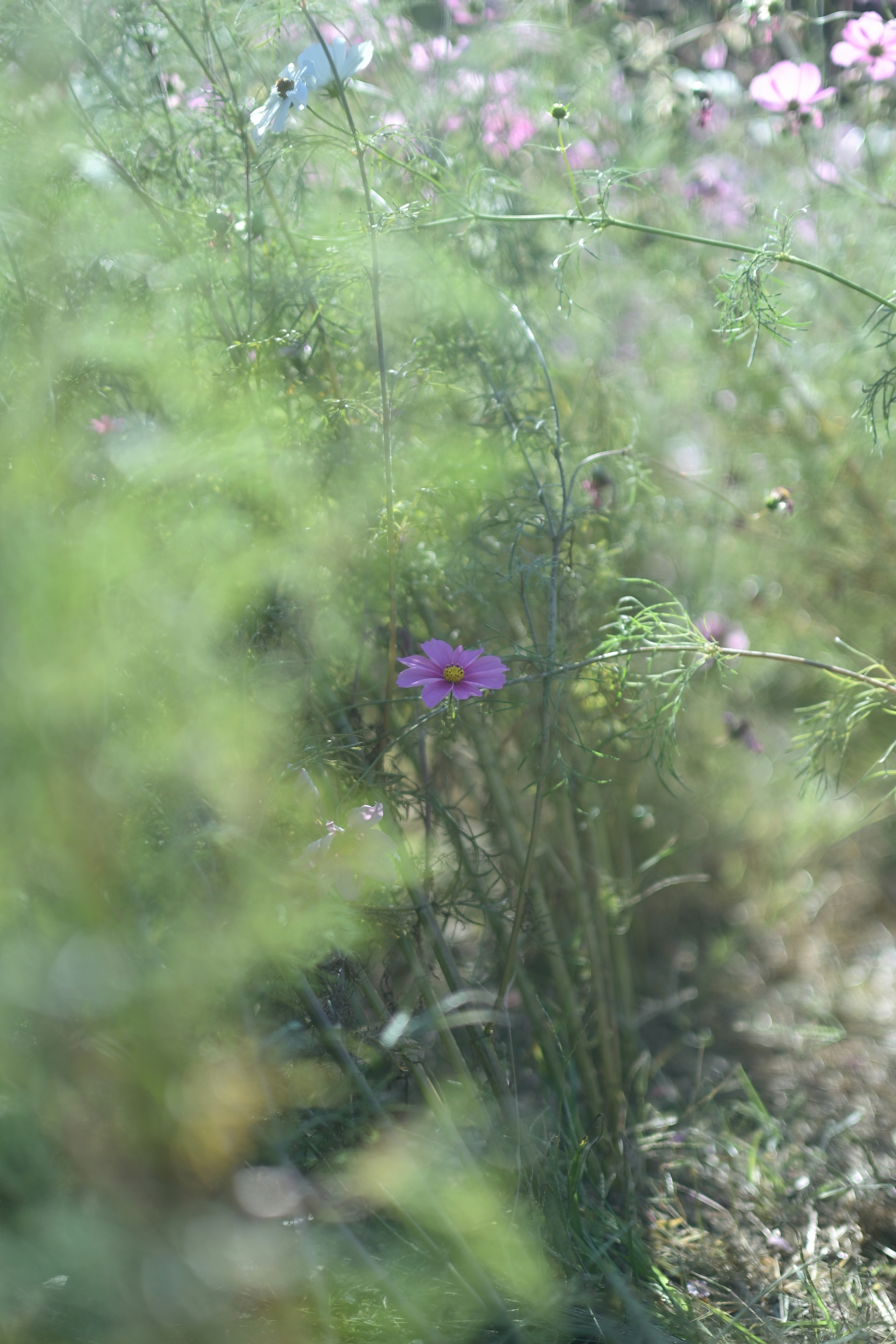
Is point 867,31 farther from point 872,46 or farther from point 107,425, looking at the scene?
point 107,425

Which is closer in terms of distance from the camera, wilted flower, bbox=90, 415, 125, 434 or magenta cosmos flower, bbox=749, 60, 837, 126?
wilted flower, bbox=90, 415, 125, 434

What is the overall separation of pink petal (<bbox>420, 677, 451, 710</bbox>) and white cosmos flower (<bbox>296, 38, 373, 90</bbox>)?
1.66ft

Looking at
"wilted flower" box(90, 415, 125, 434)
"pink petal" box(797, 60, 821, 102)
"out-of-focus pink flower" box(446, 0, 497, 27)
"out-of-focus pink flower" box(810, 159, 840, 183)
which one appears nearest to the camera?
"wilted flower" box(90, 415, 125, 434)

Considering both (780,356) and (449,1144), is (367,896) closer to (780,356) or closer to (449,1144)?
(449,1144)

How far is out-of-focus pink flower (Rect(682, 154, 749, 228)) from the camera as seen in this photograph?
1.54 m

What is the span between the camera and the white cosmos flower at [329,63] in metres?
0.81

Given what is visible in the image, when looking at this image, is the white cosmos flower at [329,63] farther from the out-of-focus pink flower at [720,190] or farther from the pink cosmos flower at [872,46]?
the out-of-focus pink flower at [720,190]

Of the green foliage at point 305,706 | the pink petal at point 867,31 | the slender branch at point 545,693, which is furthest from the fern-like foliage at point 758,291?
the pink petal at point 867,31

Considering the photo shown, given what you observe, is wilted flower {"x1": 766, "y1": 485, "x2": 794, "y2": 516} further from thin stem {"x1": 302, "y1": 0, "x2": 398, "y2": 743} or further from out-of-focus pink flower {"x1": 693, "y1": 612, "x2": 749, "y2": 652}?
thin stem {"x1": 302, "y1": 0, "x2": 398, "y2": 743}

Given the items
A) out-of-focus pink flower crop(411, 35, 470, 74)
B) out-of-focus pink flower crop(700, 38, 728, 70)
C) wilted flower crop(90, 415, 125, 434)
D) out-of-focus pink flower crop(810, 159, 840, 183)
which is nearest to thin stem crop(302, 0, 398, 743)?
wilted flower crop(90, 415, 125, 434)

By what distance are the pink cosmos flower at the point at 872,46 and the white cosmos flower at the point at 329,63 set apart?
1.75ft

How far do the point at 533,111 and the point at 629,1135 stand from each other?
1.40 metres

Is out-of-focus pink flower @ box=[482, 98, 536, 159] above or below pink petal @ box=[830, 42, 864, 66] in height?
above

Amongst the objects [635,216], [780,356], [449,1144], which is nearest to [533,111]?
[635,216]
